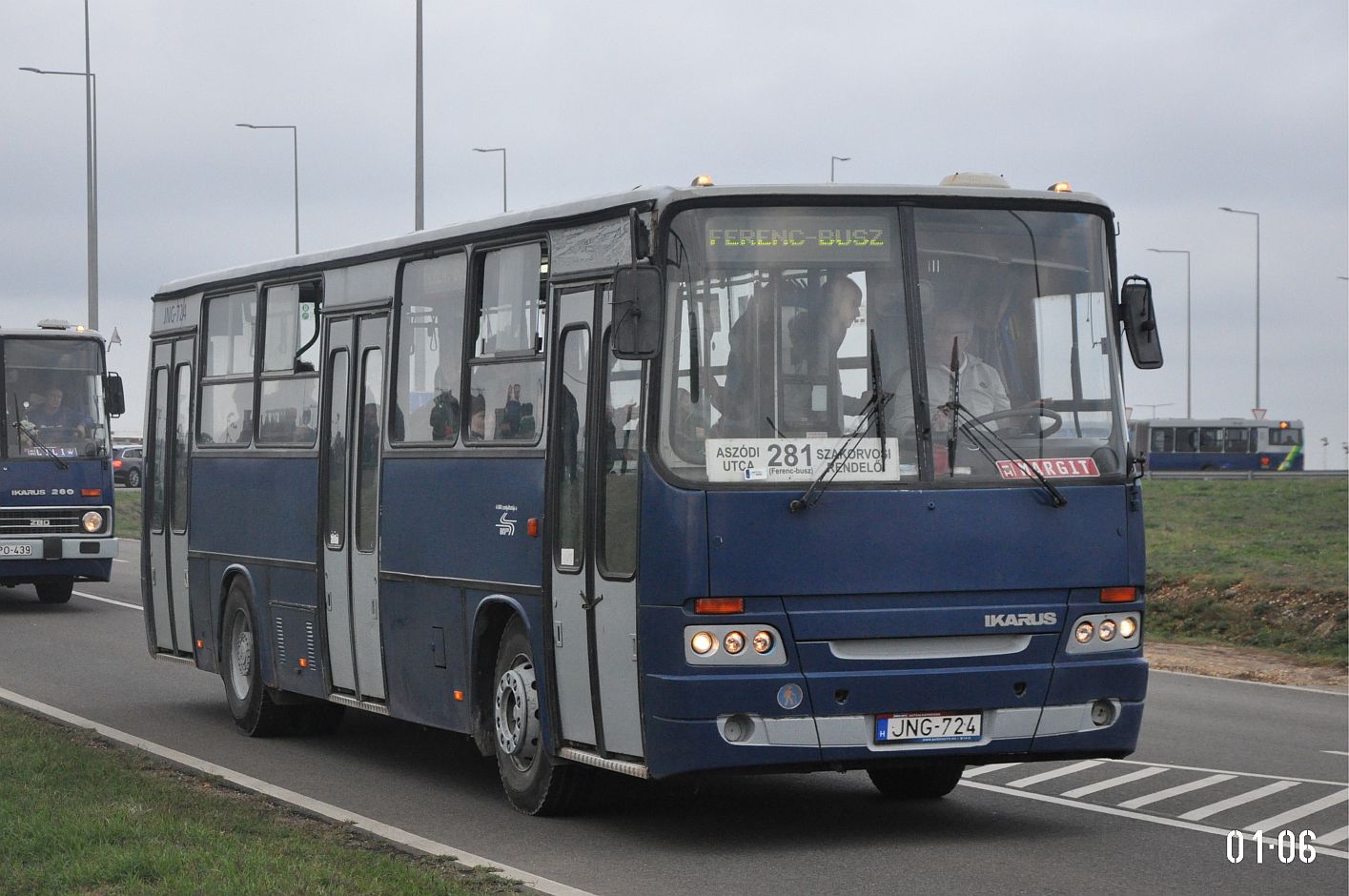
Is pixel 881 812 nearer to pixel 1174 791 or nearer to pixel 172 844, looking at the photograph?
pixel 1174 791

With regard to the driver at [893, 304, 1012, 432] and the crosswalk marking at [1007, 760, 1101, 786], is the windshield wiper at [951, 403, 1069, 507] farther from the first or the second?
the crosswalk marking at [1007, 760, 1101, 786]

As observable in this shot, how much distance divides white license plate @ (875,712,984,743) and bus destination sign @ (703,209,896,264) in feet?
6.79

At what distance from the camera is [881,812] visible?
11109 millimetres

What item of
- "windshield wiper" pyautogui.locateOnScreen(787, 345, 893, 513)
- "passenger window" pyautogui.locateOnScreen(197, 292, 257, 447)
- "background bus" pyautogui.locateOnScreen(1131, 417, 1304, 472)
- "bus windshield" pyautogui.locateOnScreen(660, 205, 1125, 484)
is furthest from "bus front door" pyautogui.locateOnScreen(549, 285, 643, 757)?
"background bus" pyautogui.locateOnScreen(1131, 417, 1304, 472)

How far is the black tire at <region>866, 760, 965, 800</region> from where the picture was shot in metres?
11.4

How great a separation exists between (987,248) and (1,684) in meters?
10.7

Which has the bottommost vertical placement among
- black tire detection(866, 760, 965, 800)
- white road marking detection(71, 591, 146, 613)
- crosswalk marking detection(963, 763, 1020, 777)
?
white road marking detection(71, 591, 146, 613)

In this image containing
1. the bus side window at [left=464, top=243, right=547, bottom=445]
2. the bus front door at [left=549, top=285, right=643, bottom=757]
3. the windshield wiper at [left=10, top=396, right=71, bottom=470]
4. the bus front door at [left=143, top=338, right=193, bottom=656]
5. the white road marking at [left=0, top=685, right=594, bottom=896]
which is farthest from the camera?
the windshield wiper at [left=10, top=396, right=71, bottom=470]

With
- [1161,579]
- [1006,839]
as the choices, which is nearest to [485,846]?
[1006,839]

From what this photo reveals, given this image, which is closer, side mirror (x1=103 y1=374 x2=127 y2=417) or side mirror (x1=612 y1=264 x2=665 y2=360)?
side mirror (x1=612 y1=264 x2=665 y2=360)

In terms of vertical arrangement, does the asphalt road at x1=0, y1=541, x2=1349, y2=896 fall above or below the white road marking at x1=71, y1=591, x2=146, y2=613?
above

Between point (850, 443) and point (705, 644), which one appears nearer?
point (705, 644)
